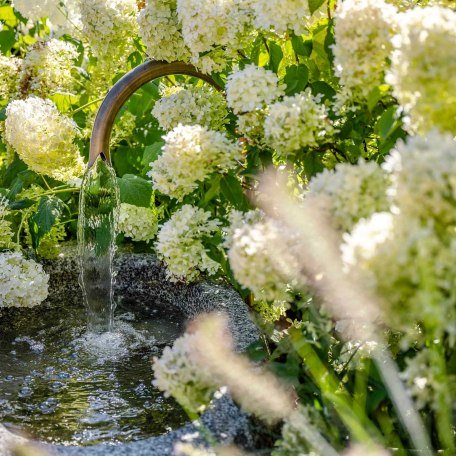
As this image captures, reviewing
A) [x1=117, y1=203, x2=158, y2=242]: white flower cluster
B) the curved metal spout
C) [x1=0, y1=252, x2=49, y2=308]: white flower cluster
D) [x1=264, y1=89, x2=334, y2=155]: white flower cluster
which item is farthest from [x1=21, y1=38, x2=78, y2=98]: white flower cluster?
[x1=264, y1=89, x2=334, y2=155]: white flower cluster

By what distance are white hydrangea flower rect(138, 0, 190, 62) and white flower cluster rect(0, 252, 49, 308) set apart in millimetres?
729

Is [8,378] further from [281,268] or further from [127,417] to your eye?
[281,268]

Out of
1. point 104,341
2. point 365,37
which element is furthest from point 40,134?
point 365,37

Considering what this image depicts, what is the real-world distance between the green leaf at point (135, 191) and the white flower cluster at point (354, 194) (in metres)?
1.39

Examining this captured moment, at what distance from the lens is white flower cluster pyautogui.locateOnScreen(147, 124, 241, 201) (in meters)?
1.44

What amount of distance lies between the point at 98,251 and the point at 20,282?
24 centimetres

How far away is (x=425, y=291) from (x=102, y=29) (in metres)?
1.61

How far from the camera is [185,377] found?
1193 mm

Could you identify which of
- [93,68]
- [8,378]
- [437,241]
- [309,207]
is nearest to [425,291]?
[437,241]

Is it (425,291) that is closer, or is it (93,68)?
(425,291)

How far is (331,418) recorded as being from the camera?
4.46 feet

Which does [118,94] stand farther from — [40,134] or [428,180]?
[428,180]

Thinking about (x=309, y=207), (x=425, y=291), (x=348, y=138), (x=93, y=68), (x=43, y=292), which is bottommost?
(x=425, y=291)

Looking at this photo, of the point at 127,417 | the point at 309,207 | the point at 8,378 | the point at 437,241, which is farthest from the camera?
the point at 8,378
